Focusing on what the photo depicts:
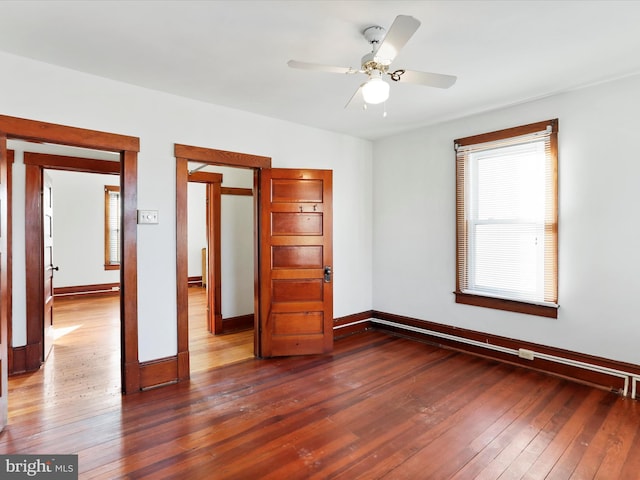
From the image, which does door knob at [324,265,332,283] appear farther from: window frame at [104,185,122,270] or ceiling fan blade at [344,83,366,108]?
window frame at [104,185,122,270]

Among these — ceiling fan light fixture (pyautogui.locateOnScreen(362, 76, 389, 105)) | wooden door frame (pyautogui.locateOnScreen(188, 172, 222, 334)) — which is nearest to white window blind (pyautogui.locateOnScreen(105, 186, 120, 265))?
wooden door frame (pyautogui.locateOnScreen(188, 172, 222, 334))

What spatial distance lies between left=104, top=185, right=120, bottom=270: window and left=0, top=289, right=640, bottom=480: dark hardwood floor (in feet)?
15.7

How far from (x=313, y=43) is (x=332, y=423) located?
2615 millimetres

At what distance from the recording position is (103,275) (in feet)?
25.3

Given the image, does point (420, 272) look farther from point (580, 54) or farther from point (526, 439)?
point (580, 54)

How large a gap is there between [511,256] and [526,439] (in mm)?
1832

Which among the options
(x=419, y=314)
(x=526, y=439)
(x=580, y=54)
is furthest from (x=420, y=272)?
(x=580, y=54)

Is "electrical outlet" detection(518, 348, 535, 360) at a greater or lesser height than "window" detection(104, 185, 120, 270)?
lesser

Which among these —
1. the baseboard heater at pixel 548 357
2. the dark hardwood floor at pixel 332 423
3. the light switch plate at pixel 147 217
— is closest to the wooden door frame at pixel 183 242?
the light switch plate at pixel 147 217

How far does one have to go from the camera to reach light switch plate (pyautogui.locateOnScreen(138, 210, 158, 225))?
10.0ft

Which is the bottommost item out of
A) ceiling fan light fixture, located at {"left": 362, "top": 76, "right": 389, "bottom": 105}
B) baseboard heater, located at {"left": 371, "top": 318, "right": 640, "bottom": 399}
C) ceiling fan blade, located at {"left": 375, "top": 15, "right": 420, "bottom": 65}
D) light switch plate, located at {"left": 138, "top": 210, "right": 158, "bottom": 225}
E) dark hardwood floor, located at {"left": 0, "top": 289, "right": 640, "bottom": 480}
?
dark hardwood floor, located at {"left": 0, "top": 289, "right": 640, "bottom": 480}

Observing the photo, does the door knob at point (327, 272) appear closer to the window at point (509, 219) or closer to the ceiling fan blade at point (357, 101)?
the window at point (509, 219)

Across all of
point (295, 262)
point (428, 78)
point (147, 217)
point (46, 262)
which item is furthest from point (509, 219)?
point (46, 262)

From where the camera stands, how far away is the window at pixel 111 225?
7.72m
